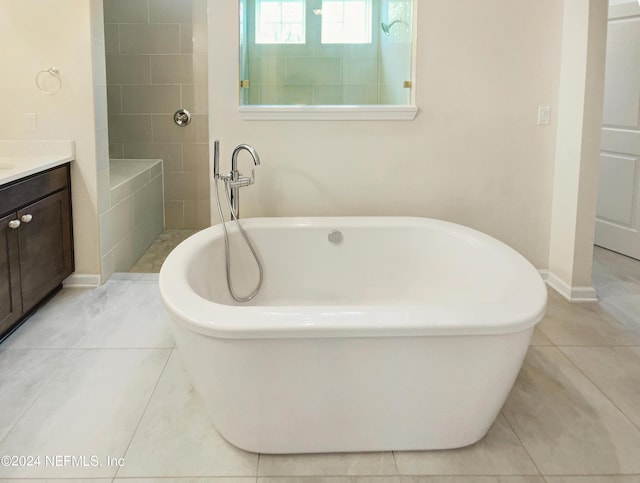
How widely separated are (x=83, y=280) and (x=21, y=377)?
122 centimetres

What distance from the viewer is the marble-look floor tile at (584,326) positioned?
3.10 m

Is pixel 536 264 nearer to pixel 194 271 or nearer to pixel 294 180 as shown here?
pixel 294 180

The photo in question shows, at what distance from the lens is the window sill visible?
3563mm

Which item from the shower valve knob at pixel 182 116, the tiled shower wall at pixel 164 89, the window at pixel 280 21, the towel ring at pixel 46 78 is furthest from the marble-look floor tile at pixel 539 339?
the shower valve knob at pixel 182 116

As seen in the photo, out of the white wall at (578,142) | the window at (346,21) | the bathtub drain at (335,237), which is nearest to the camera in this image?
the bathtub drain at (335,237)

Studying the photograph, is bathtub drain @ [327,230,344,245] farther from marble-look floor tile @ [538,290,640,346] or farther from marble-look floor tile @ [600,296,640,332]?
marble-look floor tile @ [600,296,640,332]

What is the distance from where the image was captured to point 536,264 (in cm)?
390

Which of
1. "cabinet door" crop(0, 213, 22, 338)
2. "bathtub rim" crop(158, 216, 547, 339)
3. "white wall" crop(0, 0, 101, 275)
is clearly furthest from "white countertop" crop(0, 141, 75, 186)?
"bathtub rim" crop(158, 216, 547, 339)

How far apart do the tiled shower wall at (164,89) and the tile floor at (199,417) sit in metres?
2.19

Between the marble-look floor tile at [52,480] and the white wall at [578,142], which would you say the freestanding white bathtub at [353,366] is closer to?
the marble-look floor tile at [52,480]

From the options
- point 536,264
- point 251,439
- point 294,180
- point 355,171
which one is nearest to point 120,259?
point 294,180

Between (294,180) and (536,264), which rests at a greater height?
(294,180)

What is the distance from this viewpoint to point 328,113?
3592mm

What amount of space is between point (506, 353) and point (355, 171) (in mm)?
1884
